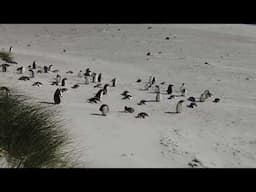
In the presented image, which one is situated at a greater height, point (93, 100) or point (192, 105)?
point (192, 105)

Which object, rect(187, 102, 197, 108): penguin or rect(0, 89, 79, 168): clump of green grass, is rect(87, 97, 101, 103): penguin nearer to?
rect(187, 102, 197, 108): penguin

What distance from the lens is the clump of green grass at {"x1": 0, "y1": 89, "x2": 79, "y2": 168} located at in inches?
152

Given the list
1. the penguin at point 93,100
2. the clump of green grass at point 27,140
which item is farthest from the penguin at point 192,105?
the clump of green grass at point 27,140

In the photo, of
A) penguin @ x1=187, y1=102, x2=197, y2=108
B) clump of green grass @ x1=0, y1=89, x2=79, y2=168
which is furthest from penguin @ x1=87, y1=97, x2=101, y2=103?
clump of green grass @ x1=0, y1=89, x2=79, y2=168

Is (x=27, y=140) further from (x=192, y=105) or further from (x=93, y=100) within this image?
(x=192, y=105)

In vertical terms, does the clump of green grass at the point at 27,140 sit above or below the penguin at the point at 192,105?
below

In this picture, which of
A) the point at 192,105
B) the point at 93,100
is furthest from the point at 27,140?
the point at 192,105

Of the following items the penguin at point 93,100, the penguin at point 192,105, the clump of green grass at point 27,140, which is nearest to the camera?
the clump of green grass at point 27,140

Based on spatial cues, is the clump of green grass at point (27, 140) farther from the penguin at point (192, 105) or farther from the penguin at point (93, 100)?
the penguin at point (192, 105)

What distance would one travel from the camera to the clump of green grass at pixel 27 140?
12.6 feet

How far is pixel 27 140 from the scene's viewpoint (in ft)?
13.9

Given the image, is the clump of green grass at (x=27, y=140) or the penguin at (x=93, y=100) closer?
the clump of green grass at (x=27, y=140)
